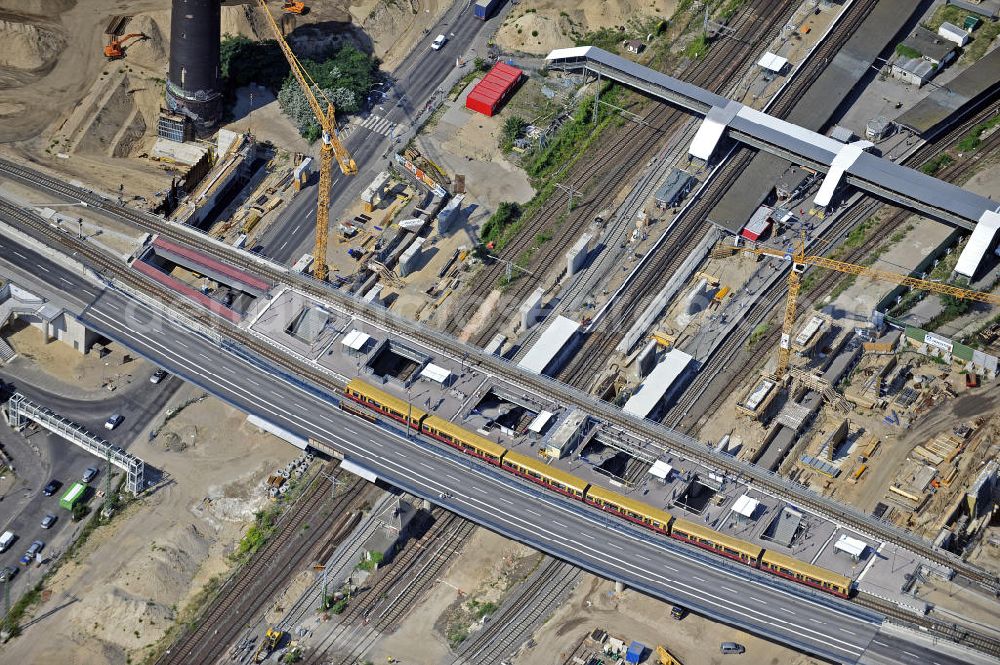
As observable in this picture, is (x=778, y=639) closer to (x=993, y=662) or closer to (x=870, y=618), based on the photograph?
(x=870, y=618)

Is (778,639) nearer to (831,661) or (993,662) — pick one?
(831,661)

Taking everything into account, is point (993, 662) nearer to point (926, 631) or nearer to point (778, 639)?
point (926, 631)

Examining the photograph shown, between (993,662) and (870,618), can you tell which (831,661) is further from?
(993,662)

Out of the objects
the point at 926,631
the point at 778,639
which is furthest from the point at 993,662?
the point at 778,639

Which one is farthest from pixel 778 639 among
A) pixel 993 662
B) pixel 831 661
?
pixel 993 662
